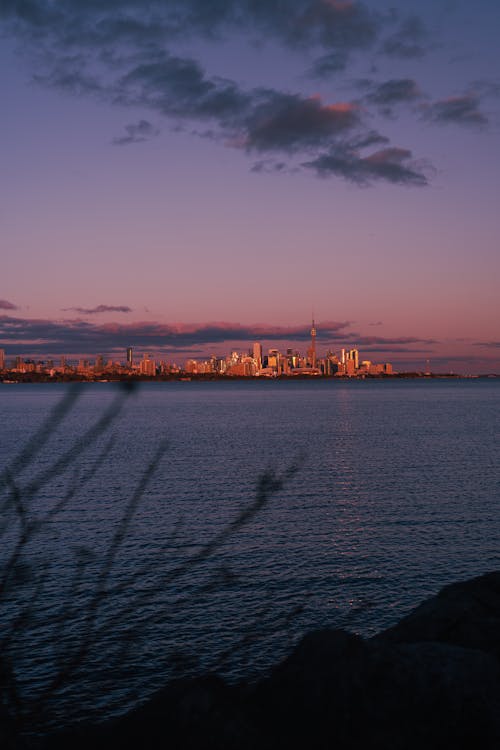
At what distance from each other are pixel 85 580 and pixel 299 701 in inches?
1012

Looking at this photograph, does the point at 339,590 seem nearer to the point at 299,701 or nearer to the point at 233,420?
the point at 299,701

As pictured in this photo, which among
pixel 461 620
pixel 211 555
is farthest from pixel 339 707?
pixel 211 555

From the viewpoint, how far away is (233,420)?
168125 millimetres

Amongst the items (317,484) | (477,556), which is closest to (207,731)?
(477,556)

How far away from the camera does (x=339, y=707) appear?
1254 cm

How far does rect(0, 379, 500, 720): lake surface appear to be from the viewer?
32.9ft

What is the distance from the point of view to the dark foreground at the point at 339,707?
1195 centimetres

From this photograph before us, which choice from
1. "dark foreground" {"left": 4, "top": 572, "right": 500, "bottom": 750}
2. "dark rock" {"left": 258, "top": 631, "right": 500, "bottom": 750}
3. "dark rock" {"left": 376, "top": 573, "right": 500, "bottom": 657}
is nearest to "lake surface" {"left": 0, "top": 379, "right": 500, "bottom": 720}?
"dark foreground" {"left": 4, "top": 572, "right": 500, "bottom": 750}

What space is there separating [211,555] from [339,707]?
3066 centimetres

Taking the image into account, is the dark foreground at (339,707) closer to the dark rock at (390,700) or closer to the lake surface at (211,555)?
the dark rock at (390,700)

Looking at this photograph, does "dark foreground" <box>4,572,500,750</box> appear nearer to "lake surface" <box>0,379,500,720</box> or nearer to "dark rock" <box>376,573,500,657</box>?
"lake surface" <box>0,379,500,720</box>

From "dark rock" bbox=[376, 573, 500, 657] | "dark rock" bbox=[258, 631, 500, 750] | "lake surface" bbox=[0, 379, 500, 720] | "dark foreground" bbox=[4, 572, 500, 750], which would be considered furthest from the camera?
"dark rock" bbox=[376, 573, 500, 657]

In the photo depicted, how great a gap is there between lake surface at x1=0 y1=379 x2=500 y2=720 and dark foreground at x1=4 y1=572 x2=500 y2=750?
3.22m

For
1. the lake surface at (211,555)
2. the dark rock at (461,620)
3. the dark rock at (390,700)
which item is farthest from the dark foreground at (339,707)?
the dark rock at (461,620)
